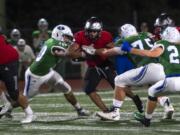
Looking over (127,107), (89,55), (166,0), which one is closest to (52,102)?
(127,107)

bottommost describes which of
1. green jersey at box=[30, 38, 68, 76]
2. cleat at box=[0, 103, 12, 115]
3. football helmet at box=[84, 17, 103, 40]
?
cleat at box=[0, 103, 12, 115]

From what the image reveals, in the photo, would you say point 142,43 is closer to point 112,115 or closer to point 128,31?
point 128,31

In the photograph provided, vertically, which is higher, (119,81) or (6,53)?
(6,53)

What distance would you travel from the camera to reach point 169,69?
10266mm

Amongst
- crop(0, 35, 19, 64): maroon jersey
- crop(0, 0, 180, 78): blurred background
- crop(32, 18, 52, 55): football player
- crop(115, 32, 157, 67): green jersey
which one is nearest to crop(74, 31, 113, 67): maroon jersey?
crop(115, 32, 157, 67): green jersey

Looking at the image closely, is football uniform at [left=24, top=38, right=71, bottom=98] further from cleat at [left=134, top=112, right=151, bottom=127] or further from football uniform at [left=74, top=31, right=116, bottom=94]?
cleat at [left=134, top=112, right=151, bottom=127]

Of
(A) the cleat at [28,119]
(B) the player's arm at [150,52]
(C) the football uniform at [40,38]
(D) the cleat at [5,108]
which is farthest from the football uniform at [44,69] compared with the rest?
(C) the football uniform at [40,38]

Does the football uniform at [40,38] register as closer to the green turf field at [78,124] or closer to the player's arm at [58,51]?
the green turf field at [78,124]

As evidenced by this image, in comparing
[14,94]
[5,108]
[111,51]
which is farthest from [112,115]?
[5,108]

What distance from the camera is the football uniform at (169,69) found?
10219 millimetres

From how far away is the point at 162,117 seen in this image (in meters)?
11.6

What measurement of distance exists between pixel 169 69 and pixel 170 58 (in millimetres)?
149

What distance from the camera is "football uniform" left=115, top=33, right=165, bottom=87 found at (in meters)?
10.8

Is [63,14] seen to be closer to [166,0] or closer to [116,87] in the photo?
[166,0]
